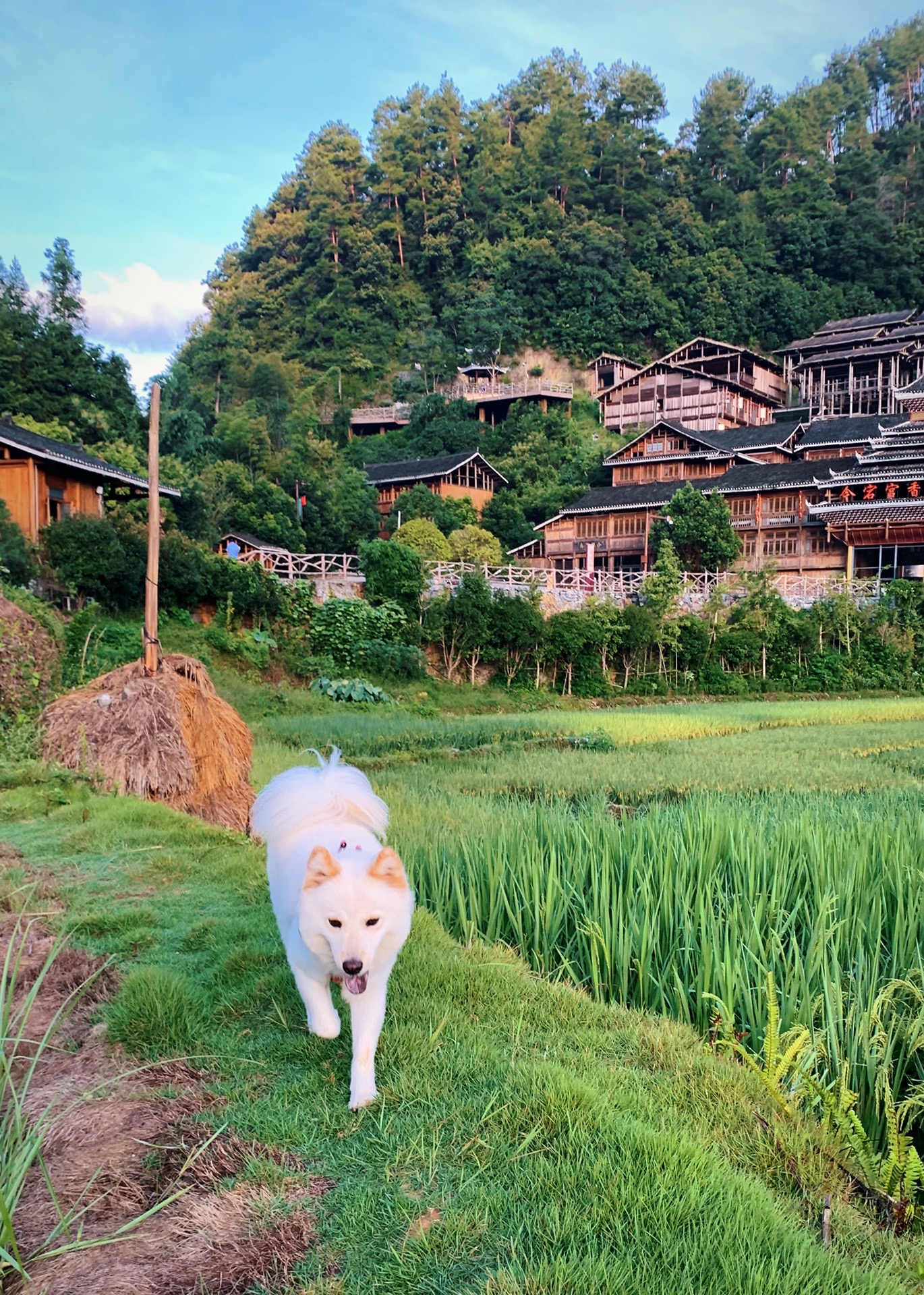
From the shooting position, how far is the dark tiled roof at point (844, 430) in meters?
36.5

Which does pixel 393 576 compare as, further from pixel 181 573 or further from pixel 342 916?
pixel 342 916

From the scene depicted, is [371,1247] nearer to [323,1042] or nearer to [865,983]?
[323,1042]

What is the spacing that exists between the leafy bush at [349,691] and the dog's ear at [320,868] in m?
14.4

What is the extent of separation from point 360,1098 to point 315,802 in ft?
3.41

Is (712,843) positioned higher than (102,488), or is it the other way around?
(102,488)

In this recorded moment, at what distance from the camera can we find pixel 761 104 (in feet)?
223

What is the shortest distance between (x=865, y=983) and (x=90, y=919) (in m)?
3.50

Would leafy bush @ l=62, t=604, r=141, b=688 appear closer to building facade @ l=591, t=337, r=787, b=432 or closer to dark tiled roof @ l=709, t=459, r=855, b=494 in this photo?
dark tiled roof @ l=709, t=459, r=855, b=494

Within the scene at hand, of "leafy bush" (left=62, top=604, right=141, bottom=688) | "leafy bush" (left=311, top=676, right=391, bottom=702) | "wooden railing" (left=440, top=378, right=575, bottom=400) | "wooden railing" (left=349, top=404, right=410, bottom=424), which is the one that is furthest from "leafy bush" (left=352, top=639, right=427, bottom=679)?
"wooden railing" (left=349, top=404, right=410, bottom=424)

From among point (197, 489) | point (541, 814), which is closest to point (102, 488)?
point (197, 489)

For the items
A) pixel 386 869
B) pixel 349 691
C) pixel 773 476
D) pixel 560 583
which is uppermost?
pixel 773 476

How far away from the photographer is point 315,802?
3.22 m

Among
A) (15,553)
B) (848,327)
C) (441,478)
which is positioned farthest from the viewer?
(848,327)

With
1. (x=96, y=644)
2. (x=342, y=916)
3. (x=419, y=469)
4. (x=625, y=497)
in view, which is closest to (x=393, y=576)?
(x=96, y=644)
